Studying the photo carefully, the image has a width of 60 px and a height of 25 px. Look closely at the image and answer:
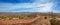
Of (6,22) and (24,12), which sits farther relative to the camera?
(24,12)

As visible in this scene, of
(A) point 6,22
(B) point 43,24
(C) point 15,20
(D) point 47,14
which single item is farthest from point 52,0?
(A) point 6,22

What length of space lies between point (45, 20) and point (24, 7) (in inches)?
12.6

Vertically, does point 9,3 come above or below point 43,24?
above

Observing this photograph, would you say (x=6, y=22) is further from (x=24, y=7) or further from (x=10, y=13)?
(x=24, y=7)

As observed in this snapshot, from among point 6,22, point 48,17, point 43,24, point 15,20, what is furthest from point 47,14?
point 6,22

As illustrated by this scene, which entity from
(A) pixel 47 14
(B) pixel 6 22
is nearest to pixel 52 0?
(A) pixel 47 14

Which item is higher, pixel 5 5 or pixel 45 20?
pixel 5 5

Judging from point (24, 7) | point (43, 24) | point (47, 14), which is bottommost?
point (43, 24)

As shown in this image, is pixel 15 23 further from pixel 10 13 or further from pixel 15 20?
pixel 10 13

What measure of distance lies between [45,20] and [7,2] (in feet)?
1.78

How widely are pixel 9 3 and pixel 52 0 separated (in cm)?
56

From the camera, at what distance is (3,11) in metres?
1.45

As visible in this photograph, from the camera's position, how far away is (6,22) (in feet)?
4.43

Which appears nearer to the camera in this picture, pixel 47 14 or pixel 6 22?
pixel 6 22
